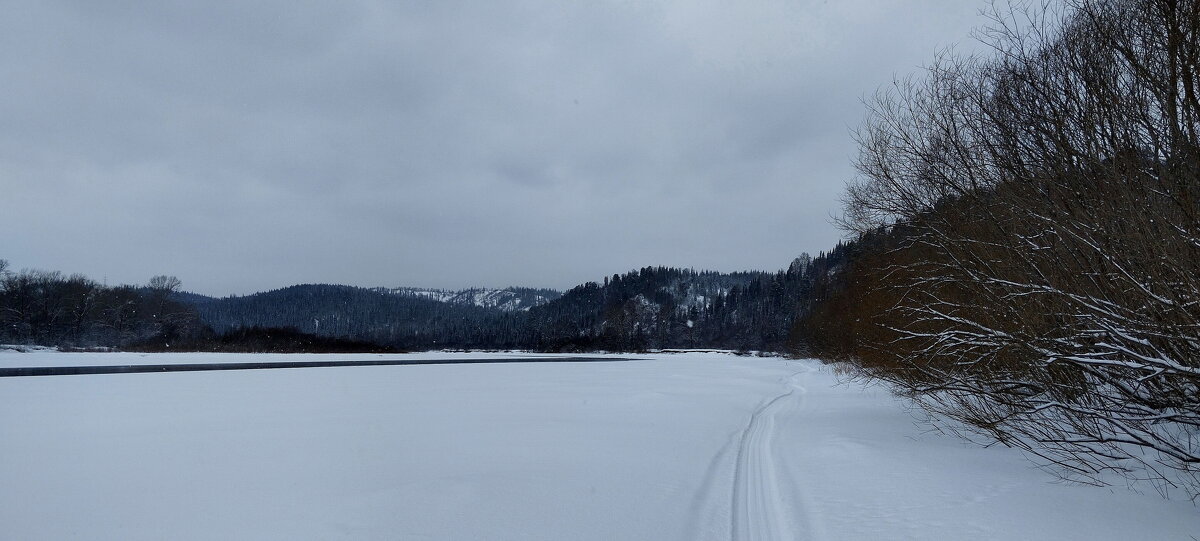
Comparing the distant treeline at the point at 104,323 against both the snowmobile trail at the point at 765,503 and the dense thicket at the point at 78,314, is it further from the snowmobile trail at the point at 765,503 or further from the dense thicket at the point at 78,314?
the snowmobile trail at the point at 765,503

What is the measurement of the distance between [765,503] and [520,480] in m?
Result: 3.05

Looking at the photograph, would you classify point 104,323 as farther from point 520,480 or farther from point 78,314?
point 520,480

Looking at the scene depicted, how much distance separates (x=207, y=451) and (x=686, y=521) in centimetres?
776

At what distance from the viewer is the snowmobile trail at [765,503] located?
18.0ft

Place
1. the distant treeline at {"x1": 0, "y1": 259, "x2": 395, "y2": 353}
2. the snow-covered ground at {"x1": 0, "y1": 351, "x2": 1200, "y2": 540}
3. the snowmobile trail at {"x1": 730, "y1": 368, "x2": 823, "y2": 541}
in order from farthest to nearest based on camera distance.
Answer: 1. the distant treeline at {"x1": 0, "y1": 259, "x2": 395, "y2": 353}
2. the snow-covered ground at {"x1": 0, "y1": 351, "x2": 1200, "y2": 540}
3. the snowmobile trail at {"x1": 730, "y1": 368, "x2": 823, "y2": 541}

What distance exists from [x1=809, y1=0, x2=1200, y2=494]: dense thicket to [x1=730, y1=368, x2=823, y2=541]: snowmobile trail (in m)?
3.11

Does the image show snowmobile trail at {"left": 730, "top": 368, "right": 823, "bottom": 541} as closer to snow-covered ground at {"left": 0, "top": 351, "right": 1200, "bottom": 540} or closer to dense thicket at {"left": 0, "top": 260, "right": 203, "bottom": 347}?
snow-covered ground at {"left": 0, "top": 351, "right": 1200, "bottom": 540}

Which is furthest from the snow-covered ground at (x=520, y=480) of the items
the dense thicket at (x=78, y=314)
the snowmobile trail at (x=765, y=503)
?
the dense thicket at (x=78, y=314)

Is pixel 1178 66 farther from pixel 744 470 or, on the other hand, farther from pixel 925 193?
pixel 744 470

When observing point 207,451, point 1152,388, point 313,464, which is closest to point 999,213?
point 1152,388

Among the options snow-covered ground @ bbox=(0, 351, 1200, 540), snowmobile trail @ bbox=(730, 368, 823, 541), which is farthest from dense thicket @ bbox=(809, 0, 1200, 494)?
snowmobile trail @ bbox=(730, 368, 823, 541)

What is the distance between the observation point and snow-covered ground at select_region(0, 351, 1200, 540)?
5.71m

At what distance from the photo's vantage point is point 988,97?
934cm

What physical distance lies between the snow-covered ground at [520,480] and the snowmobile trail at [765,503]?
0.03 meters
